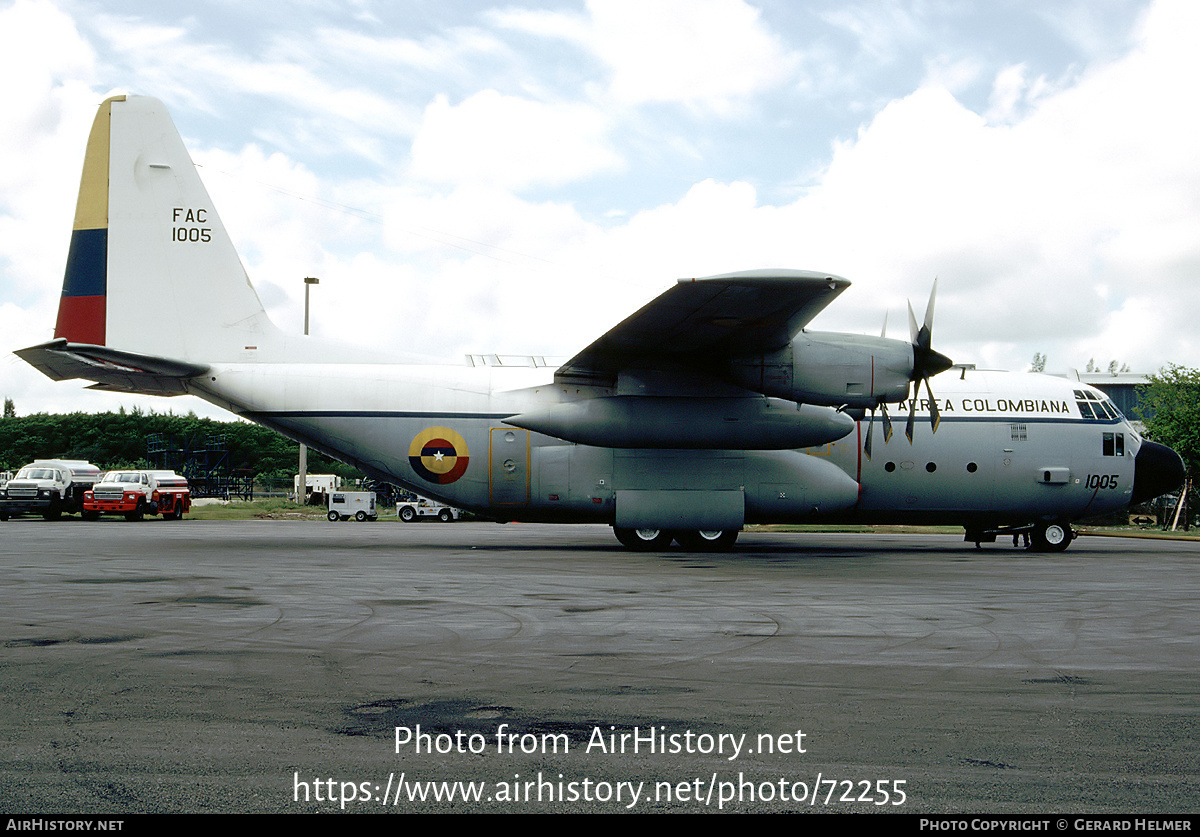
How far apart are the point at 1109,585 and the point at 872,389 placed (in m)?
5.88

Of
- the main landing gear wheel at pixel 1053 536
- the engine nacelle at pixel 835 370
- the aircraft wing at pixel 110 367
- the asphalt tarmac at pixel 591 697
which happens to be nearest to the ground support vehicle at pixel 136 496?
the aircraft wing at pixel 110 367

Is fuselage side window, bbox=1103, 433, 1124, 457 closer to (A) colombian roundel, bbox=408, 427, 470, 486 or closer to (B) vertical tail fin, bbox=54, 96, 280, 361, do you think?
(A) colombian roundel, bbox=408, 427, 470, 486

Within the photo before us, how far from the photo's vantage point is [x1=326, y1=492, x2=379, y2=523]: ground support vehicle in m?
42.8

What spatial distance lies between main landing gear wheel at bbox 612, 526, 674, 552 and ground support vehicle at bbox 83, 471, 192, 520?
2693 centimetres

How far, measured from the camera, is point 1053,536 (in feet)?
71.9

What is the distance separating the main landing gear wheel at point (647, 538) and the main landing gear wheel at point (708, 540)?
36 centimetres

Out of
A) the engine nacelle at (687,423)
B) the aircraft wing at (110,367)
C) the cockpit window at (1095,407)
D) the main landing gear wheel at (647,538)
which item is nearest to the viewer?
the aircraft wing at (110,367)

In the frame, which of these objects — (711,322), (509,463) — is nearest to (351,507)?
(509,463)

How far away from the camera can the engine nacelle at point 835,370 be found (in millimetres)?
17656

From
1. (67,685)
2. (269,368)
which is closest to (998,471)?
(269,368)

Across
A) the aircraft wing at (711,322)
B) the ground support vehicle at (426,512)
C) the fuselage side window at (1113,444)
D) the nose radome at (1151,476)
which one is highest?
the aircraft wing at (711,322)

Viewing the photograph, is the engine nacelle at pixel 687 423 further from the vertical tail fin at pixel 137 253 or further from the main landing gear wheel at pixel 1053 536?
the vertical tail fin at pixel 137 253

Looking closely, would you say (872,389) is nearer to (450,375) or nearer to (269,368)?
(450,375)

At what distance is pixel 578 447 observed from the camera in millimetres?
20062
